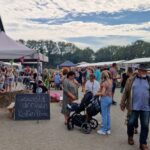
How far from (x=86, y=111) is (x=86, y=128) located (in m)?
0.49

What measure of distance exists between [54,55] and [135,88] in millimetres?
135229

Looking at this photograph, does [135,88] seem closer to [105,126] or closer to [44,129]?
[105,126]

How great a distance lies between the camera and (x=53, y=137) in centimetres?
868

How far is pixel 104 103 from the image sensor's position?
30.1 ft

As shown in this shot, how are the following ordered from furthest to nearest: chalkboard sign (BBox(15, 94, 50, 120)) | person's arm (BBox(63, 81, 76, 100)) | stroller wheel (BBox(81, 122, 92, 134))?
chalkboard sign (BBox(15, 94, 50, 120)), person's arm (BBox(63, 81, 76, 100)), stroller wheel (BBox(81, 122, 92, 134))

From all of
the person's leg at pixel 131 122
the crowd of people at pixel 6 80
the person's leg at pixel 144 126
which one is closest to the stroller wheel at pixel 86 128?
the person's leg at pixel 131 122

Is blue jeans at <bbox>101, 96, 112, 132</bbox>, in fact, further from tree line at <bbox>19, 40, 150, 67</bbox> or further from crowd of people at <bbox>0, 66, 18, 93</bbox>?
tree line at <bbox>19, 40, 150, 67</bbox>

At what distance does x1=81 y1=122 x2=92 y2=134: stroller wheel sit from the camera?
30.5ft

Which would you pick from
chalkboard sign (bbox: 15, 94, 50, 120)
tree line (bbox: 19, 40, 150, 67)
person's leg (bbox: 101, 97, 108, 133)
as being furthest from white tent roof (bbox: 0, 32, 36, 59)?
tree line (bbox: 19, 40, 150, 67)

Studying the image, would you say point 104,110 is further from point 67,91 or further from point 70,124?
point 67,91

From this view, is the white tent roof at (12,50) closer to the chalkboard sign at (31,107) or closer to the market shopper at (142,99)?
Result: the chalkboard sign at (31,107)

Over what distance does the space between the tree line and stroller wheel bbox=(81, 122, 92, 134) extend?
388ft

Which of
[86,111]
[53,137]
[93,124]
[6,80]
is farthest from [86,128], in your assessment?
[6,80]

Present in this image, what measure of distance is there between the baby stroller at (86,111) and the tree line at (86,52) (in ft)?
387
